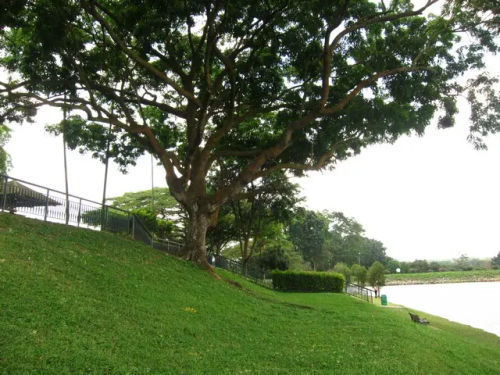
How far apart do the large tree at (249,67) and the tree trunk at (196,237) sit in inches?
1.8

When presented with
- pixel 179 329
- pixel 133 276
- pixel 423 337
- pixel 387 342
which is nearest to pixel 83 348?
pixel 179 329

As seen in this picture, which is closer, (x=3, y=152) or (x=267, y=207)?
(x=267, y=207)

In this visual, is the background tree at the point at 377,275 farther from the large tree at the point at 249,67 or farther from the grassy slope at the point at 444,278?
the grassy slope at the point at 444,278

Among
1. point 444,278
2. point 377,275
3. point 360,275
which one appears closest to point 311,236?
point 360,275

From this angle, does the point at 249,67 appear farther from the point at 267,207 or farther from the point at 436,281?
the point at 436,281

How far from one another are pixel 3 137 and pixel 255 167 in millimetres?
28459

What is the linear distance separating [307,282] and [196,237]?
13.2 metres

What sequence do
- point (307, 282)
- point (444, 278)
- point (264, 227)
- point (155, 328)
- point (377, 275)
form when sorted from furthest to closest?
point (444, 278)
point (377, 275)
point (264, 227)
point (307, 282)
point (155, 328)

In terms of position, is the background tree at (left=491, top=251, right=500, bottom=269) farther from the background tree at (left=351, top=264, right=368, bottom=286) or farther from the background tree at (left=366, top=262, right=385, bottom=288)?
the background tree at (left=366, top=262, right=385, bottom=288)

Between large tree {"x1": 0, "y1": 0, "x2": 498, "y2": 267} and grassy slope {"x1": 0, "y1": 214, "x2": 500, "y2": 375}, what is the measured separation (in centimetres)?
528

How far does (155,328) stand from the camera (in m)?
7.29

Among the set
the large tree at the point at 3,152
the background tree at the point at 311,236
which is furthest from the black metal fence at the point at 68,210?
the background tree at the point at 311,236

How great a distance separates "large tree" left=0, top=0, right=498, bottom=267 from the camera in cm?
1234

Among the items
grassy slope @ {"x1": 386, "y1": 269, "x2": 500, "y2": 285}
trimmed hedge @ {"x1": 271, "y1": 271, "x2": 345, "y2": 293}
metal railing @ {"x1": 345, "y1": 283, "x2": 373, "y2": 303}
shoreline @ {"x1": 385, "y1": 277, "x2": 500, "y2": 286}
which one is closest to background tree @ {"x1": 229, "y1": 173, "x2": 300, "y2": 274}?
trimmed hedge @ {"x1": 271, "y1": 271, "x2": 345, "y2": 293}
